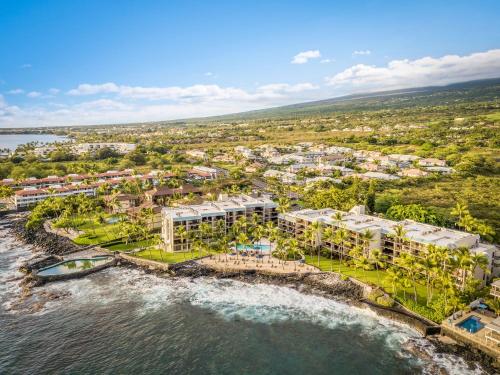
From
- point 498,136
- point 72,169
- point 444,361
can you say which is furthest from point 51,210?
point 498,136

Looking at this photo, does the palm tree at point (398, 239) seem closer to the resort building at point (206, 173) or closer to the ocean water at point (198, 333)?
the ocean water at point (198, 333)

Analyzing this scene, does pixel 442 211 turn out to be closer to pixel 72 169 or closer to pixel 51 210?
pixel 51 210

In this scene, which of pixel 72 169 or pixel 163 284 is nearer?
pixel 163 284

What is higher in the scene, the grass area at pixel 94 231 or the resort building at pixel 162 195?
the resort building at pixel 162 195

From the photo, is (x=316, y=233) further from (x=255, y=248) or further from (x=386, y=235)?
(x=386, y=235)

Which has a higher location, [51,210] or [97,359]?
[51,210]

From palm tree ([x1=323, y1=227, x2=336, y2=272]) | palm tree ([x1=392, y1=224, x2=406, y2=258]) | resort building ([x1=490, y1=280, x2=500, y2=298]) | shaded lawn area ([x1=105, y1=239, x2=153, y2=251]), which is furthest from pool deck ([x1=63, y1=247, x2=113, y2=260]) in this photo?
resort building ([x1=490, y1=280, x2=500, y2=298])

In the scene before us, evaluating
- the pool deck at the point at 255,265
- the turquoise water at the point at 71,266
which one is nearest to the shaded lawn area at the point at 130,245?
the turquoise water at the point at 71,266
